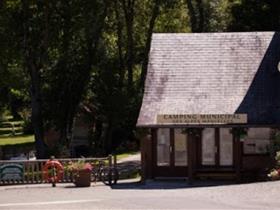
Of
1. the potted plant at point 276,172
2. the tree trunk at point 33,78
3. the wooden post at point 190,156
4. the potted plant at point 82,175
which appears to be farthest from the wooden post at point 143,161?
the tree trunk at point 33,78

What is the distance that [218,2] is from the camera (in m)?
67.4

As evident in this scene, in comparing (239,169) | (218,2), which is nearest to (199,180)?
(239,169)

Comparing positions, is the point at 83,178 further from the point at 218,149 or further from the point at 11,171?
the point at 218,149

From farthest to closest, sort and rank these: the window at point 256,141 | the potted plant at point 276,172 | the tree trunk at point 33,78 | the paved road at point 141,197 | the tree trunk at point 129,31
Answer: the tree trunk at point 129,31 < the tree trunk at point 33,78 < the window at point 256,141 < the potted plant at point 276,172 < the paved road at point 141,197

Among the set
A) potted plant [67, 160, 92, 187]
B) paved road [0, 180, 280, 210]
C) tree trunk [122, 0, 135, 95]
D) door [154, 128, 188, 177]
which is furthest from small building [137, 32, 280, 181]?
tree trunk [122, 0, 135, 95]

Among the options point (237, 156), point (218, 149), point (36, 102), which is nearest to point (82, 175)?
point (218, 149)

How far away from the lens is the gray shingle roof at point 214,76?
31.7 m

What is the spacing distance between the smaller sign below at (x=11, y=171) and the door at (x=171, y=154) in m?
6.09

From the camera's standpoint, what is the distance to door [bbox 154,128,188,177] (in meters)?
32.1

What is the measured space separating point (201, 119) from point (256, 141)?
283 cm

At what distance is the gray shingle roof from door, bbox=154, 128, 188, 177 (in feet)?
4.06

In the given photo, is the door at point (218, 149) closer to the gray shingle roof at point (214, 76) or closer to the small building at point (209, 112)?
the small building at point (209, 112)

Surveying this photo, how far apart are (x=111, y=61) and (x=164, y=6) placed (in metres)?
6.32

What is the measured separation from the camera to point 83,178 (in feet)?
95.9
